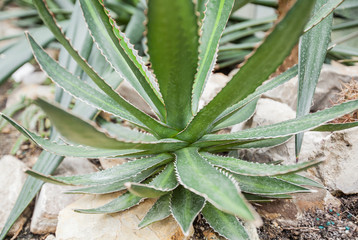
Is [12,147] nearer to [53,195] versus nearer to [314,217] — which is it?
[53,195]

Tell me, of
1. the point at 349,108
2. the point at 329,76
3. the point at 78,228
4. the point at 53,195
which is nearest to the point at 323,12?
the point at 349,108

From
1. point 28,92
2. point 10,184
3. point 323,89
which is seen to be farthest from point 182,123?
point 28,92

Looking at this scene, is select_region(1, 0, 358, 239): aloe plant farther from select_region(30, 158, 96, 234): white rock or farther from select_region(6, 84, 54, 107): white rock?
select_region(6, 84, 54, 107): white rock

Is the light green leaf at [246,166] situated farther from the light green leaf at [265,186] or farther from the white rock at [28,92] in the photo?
the white rock at [28,92]

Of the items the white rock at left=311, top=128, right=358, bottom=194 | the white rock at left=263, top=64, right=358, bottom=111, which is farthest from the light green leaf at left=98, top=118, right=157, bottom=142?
the white rock at left=263, top=64, right=358, bottom=111

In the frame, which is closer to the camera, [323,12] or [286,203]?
[323,12]

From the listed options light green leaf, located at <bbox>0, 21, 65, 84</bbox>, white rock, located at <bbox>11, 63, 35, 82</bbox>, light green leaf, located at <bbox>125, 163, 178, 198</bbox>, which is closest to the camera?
light green leaf, located at <bbox>125, 163, 178, 198</bbox>

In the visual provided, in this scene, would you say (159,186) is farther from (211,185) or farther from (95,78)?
(95,78)

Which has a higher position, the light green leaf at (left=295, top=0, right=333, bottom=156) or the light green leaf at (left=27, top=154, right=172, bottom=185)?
the light green leaf at (left=295, top=0, right=333, bottom=156)
